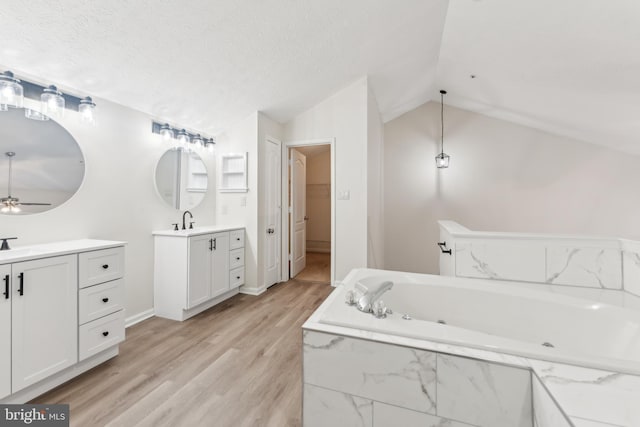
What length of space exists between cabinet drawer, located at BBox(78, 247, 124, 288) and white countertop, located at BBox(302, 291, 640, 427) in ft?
6.42

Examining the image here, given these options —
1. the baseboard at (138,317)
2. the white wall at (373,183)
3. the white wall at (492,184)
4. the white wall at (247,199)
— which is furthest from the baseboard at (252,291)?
the white wall at (492,184)

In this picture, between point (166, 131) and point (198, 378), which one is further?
point (166, 131)

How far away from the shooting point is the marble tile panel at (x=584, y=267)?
1754mm

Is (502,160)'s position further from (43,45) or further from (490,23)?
(43,45)

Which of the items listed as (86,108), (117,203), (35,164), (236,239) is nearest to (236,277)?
(236,239)

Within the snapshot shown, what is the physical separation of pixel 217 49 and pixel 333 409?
2623 millimetres

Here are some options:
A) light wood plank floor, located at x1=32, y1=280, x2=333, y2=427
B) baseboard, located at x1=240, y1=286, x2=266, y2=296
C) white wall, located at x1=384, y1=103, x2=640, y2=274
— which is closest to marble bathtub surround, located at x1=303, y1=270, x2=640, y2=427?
light wood plank floor, located at x1=32, y1=280, x2=333, y2=427

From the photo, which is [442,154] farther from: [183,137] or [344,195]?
[183,137]

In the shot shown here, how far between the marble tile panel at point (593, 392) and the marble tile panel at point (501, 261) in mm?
1135

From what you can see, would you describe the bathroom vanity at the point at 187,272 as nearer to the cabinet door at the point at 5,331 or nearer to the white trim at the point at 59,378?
the white trim at the point at 59,378

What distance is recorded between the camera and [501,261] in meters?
1.98

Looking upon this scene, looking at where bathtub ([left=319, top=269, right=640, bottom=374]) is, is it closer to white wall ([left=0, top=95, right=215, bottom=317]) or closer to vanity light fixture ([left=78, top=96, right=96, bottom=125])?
white wall ([left=0, top=95, right=215, bottom=317])

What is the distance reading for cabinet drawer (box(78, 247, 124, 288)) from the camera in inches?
70.1

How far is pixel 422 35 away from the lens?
9.39 feet
